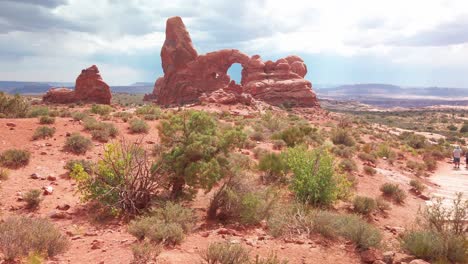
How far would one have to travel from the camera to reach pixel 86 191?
8.16 metres

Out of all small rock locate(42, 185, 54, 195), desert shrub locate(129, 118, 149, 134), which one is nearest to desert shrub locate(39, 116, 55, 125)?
desert shrub locate(129, 118, 149, 134)

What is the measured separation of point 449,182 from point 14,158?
18.3 meters

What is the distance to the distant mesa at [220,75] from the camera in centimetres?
5084

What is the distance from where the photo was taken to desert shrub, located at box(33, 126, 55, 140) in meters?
12.6

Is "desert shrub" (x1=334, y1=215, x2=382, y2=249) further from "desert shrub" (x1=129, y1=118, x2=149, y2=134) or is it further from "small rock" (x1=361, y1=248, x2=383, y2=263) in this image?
"desert shrub" (x1=129, y1=118, x2=149, y2=134)

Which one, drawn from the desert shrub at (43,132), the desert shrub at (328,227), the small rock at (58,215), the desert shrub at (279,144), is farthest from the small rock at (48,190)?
the desert shrub at (279,144)

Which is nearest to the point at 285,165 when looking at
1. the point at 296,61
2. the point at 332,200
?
the point at 332,200

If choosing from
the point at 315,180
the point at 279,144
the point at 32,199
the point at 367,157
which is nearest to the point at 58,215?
the point at 32,199

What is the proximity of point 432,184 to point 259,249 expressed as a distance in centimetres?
1331

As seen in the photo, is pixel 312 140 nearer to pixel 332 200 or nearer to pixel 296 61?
pixel 332 200

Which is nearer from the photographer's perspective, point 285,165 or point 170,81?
point 285,165

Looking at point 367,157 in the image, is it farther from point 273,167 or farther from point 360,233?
point 360,233

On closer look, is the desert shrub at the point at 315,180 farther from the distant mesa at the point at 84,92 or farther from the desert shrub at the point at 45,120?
the distant mesa at the point at 84,92

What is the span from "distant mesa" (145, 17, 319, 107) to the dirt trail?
29380 mm
